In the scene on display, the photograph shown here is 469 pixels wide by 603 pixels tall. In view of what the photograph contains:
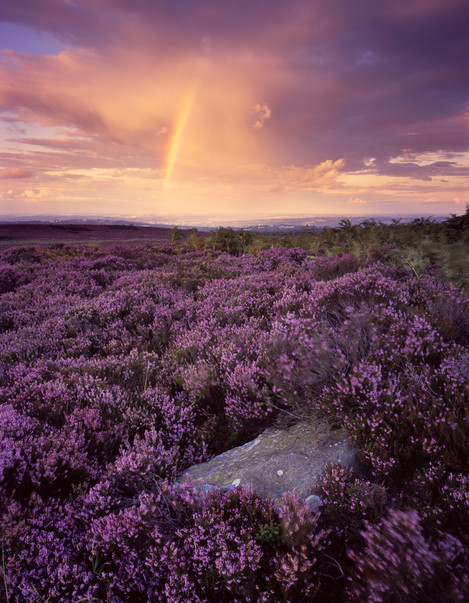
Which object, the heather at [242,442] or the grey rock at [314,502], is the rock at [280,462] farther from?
the heather at [242,442]

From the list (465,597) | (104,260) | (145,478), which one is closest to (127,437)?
(145,478)

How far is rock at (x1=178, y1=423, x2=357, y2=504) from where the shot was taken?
90.5 inches

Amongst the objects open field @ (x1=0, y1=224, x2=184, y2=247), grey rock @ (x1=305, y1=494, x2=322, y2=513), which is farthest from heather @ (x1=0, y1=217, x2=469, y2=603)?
open field @ (x1=0, y1=224, x2=184, y2=247)

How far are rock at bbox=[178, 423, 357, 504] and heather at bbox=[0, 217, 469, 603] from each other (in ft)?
0.42

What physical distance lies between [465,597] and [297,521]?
788mm

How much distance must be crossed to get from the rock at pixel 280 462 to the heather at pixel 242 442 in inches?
5.0

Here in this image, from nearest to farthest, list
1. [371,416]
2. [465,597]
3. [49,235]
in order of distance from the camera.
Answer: [465,597], [371,416], [49,235]

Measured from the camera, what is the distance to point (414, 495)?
77.0 inches

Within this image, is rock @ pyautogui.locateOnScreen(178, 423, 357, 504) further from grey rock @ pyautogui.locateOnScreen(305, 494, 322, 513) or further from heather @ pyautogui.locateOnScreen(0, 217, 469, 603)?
heather @ pyautogui.locateOnScreen(0, 217, 469, 603)

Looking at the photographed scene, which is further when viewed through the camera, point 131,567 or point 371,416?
point 371,416

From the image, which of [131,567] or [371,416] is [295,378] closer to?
[371,416]

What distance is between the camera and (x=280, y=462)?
2482 mm

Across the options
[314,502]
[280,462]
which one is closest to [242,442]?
[280,462]

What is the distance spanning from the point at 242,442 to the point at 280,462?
63 centimetres
